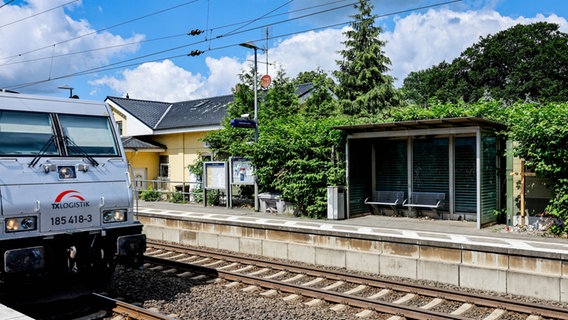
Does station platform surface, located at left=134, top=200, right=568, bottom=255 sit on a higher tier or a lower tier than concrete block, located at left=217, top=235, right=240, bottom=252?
higher

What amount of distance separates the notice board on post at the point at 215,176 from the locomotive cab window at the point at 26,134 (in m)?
11.4

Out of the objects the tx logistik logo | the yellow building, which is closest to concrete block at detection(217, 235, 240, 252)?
the tx logistik logo

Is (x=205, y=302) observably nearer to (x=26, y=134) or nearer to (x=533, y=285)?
(x=26, y=134)

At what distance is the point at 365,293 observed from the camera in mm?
8758

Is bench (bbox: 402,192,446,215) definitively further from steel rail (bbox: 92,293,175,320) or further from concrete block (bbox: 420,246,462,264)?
steel rail (bbox: 92,293,175,320)

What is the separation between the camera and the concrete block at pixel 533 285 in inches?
325

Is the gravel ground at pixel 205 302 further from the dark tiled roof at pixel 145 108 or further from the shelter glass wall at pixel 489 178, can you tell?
the dark tiled roof at pixel 145 108

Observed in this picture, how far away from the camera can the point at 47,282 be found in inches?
284

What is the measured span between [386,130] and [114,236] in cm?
935

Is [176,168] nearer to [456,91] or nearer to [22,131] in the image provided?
[22,131]

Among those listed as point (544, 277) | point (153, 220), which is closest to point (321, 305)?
point (544, 277)

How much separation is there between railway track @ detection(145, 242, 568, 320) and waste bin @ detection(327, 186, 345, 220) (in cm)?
448

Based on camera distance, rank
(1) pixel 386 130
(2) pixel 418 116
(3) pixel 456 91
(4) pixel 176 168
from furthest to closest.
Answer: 1. (3) pixel 456 91
2. (4) pixel 176 168
3. (2) pixel 418 116
4. (1) pixel 386 130

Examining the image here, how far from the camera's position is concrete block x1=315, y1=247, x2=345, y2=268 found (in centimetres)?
1087
